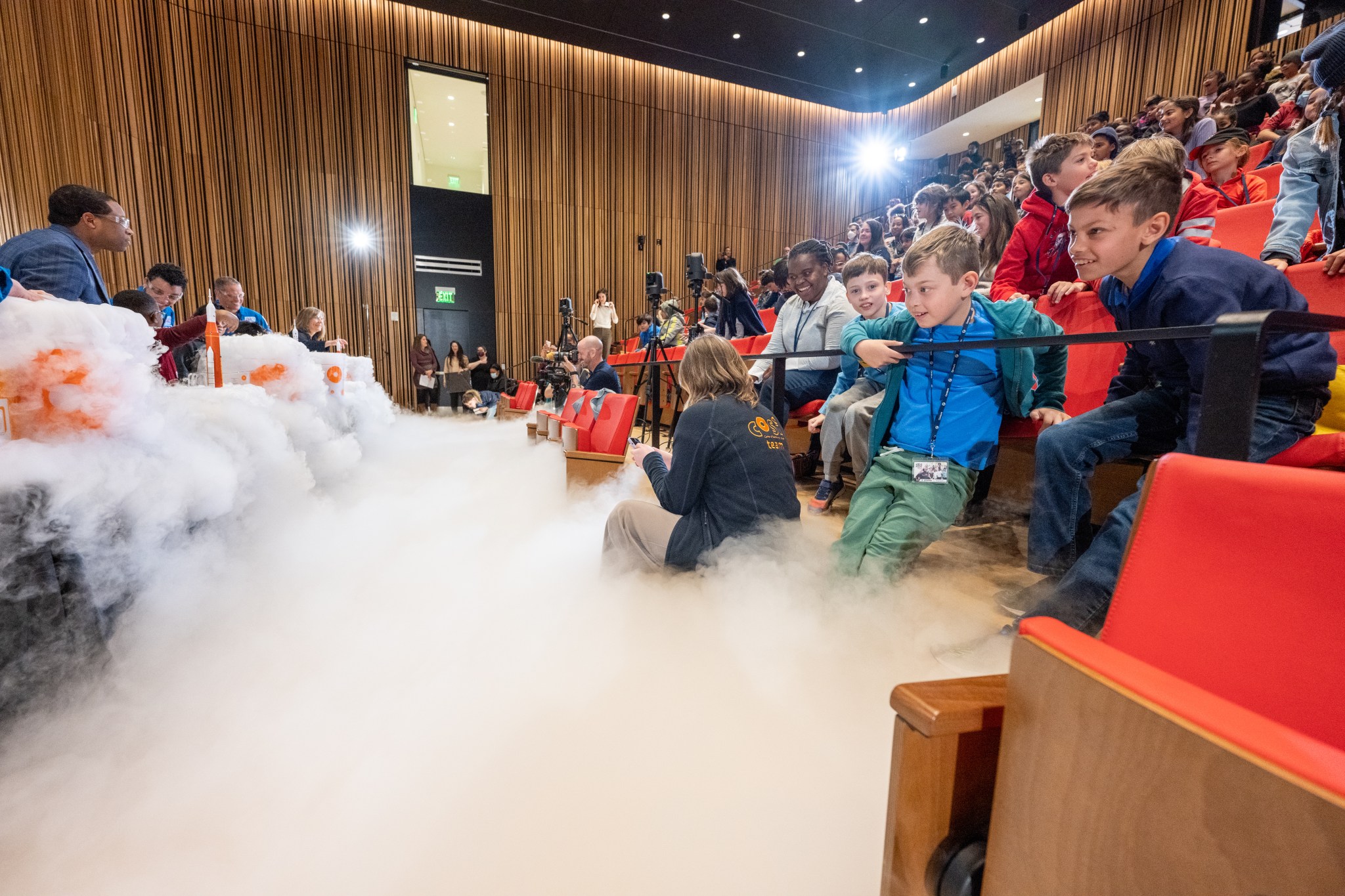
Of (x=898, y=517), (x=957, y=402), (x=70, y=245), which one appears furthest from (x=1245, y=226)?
(x=70, y=245)

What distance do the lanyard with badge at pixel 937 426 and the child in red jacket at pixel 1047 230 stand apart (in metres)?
0.77

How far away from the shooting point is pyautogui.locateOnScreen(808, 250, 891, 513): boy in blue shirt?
2.05 m

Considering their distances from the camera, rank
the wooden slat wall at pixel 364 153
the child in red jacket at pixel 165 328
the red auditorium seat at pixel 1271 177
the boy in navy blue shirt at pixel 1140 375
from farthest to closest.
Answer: the wooden slat wall at pixel 364 153, the red auditorium seat at pixel 1271 177, the child in red jacket at pixel 165 328, the boy in navy blue shirt at pixel 1140 375

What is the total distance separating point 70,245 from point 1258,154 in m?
6.47

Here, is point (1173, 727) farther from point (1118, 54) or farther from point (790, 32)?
point (1118, 54)

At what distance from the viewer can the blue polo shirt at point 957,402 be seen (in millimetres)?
1444

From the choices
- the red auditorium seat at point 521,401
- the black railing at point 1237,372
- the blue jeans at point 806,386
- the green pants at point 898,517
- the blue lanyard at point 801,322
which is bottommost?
the red auditorium seat at point 521,401

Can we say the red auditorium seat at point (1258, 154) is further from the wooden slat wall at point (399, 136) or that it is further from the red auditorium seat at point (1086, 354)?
the red auditorium seat at point (1086, 354)

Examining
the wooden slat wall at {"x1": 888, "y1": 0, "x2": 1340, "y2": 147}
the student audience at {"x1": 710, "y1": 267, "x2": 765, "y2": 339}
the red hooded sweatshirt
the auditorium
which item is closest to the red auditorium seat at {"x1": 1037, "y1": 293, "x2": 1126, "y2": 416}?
the auditorium

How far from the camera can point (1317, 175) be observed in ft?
5.63

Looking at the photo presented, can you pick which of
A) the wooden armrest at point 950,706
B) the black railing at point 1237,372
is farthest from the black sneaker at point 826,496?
the wooden armrest at point 950,706

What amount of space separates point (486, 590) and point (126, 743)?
2.63 feet

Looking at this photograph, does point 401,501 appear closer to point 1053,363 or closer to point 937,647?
point 937,647

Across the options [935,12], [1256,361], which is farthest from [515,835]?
[935,12]
